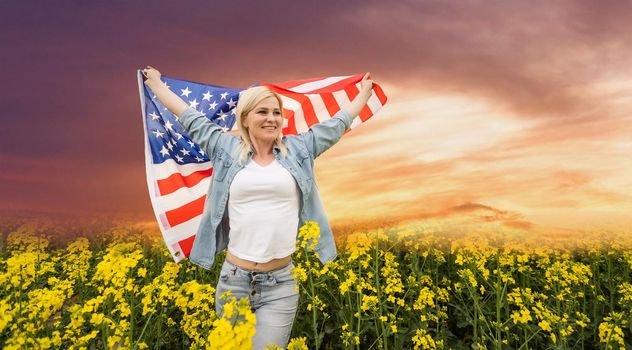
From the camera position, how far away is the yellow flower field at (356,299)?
327cm

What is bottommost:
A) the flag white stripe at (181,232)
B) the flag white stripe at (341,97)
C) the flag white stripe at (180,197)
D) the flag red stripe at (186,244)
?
the flag red stripe at (186,244)

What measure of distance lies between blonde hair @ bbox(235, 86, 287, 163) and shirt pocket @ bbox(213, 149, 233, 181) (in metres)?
0.13

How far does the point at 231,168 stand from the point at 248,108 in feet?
1.60

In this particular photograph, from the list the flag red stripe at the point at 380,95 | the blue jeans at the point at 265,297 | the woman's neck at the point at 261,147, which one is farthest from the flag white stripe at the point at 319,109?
the blue jeans at the point at 265,297

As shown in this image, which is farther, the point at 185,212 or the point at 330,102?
the point at 330,102

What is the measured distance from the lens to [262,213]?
3.21 meters

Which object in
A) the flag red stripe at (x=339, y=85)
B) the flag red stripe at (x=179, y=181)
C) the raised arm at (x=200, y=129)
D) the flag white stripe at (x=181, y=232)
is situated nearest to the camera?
the raised arm at (x=200, y=129)

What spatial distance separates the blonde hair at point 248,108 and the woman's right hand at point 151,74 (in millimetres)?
1311

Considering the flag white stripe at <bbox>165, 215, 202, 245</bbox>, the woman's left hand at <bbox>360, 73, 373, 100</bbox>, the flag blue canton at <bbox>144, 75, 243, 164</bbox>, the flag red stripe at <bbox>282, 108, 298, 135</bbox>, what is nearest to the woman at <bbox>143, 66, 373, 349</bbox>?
the woman's left hand at <bbox>360, 73, 373, 100</bbox>

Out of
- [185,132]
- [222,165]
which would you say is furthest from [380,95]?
[222,165]

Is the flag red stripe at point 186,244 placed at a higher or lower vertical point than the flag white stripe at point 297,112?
lower

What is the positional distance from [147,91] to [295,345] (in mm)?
3170

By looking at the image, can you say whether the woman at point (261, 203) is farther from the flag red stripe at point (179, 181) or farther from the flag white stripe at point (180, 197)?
the flag red stripe at point (179, 181)

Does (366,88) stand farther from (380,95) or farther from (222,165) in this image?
(222,165)
